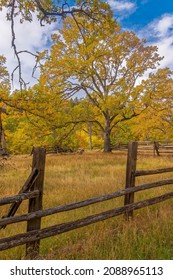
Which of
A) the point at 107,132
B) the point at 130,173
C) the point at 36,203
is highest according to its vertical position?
the point at 107,132

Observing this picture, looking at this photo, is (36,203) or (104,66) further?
(104,66)

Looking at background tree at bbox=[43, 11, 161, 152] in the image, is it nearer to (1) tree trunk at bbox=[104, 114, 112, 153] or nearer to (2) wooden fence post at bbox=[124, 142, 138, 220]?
(1) tree trunk at bbox=[104, 114, 112, 153]

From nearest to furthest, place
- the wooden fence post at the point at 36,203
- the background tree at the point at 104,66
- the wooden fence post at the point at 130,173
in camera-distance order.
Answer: the wooden fence post at the point at 36,203 < the wooden fence post at the point at 130,173 < the background tree at the point at 104,66

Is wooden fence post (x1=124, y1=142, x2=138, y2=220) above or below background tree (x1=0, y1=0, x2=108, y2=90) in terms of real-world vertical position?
below

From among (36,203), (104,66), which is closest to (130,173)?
(36,203)

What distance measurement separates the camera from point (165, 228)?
4.36m

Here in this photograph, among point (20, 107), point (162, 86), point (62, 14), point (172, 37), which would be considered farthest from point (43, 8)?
point (162, 86)

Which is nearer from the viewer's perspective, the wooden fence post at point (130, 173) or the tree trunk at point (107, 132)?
the wooden fence post at point (130, 173)

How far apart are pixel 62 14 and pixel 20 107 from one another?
380cm

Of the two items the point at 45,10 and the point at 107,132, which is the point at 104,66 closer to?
the point at 107,132

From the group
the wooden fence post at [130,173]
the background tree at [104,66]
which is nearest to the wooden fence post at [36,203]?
the wooden fence post at [130,173]

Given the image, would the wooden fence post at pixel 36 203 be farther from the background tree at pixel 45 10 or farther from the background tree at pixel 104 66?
the background tree at pixel 104 66

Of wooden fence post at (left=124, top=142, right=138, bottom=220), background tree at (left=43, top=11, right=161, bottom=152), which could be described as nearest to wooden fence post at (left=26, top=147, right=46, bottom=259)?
wooden fence post at (left=124, top=142, right=138, bottom=220)
